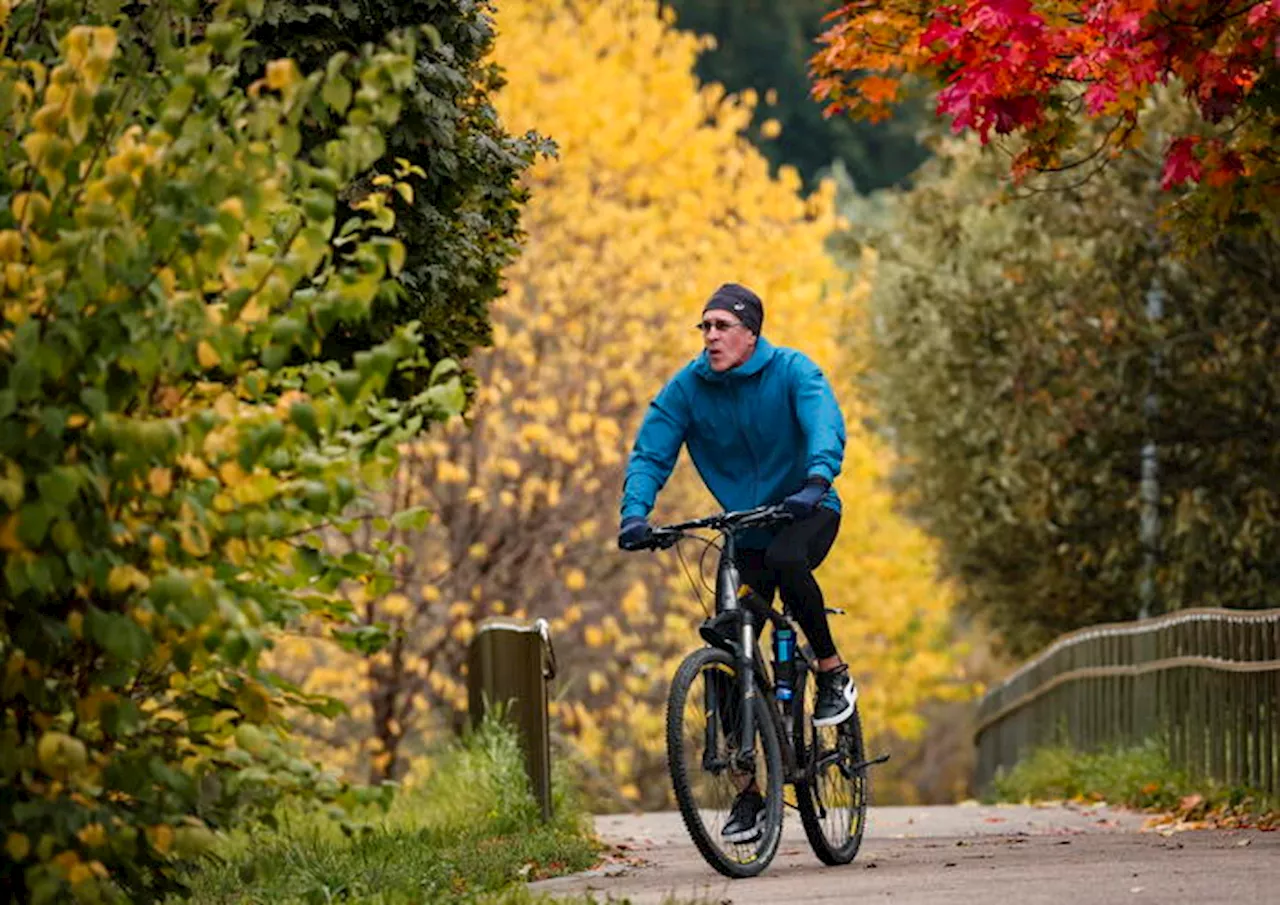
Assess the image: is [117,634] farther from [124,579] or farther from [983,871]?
[983,871]

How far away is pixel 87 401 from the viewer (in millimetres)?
5461

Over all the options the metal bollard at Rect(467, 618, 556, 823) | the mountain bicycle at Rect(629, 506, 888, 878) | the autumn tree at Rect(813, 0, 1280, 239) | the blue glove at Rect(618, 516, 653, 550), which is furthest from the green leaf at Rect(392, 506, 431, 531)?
the metal bollard at Rect(467, 618, 556, 823)

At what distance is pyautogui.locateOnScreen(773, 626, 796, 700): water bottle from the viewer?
29.2 feet

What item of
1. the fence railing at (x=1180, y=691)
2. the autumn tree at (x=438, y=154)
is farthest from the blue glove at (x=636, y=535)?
the fence railing at (x=1180, y=691)

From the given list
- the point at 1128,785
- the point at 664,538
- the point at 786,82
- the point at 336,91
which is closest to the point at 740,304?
the point at 664,538

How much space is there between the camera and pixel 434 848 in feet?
31.8

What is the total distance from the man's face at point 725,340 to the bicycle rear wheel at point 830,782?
3.81ft

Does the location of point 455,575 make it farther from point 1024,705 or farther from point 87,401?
point 87,401

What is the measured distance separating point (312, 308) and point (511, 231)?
4.70 meters

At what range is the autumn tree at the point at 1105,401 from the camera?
20.6 metres

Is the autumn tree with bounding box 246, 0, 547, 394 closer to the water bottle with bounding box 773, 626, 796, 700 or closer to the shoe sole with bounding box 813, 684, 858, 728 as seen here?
the water bottle with bounding box 773, 626, 796, 700

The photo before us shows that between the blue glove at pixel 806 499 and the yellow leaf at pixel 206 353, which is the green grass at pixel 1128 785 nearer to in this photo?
the blue glove at pixel 806 499

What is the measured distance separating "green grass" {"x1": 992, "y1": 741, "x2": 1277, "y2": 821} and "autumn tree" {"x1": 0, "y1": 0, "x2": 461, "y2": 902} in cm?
648

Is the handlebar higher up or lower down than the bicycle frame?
higher up
